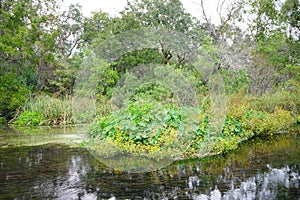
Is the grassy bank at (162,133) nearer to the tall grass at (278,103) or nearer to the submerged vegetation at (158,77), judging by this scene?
the submerged vegetation at (158,77)

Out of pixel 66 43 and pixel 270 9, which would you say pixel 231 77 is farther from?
pixel 66 43

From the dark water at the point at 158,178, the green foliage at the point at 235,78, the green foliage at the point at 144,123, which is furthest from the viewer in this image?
the green foliage at the point at 235,78

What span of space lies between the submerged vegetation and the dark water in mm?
884

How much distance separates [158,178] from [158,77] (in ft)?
20.8

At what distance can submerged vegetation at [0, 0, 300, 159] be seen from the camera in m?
7.39

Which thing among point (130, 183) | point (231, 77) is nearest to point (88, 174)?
point (130, 183)

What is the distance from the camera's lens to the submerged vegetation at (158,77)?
7.39m

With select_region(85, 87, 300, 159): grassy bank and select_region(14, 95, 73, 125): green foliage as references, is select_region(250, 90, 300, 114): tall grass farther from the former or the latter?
select_region(14, 95, 73, 125): green foliage

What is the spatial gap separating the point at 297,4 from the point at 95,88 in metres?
10.1

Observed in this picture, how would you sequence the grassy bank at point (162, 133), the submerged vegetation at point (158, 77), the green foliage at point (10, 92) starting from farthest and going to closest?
the green foliage at point (10, 92) < the submerged vegetation at point (158, 77) < the grassy bank at point (162, 133)

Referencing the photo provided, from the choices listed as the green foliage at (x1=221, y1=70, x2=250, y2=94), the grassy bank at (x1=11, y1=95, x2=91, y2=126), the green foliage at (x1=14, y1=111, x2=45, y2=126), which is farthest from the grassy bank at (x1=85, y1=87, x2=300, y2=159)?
the green foliage at (x1=221, y1=70, x2=250, y2=94)

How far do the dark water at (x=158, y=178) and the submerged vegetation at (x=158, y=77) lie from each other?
884 mm

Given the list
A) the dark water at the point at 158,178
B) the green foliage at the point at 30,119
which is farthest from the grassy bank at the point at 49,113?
the dark water at the point at 158,178

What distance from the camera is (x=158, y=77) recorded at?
11.3m
